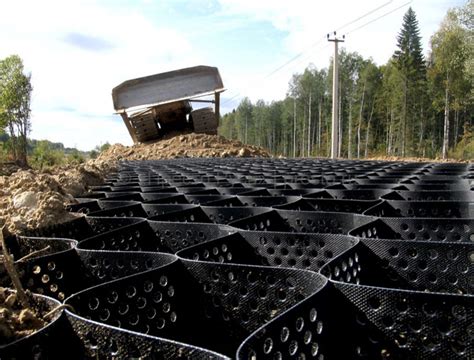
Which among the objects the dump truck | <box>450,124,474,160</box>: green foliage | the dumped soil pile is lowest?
<box>450,124,474,160</box>: green foliage

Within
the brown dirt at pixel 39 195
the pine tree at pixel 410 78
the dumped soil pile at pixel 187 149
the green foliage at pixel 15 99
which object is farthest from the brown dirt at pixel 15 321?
the pine tree at pixel 410 78

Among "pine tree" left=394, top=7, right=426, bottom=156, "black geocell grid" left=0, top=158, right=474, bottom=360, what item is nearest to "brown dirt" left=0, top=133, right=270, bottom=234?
"black geocell grid" left=0, top=158, right=474, bottom=360

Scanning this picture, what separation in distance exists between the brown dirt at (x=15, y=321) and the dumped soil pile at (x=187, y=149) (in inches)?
733

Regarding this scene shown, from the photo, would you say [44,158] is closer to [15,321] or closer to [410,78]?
[15,321]

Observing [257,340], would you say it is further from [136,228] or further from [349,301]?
[136,228]

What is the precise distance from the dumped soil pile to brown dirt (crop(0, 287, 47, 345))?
18.6 metres

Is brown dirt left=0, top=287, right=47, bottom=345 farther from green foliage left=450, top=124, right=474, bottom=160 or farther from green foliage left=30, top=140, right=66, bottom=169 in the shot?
green foliage left=450, top=124, right=474, bottom=160

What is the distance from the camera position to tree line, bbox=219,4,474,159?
1580 inches

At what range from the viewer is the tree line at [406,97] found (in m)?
40.1

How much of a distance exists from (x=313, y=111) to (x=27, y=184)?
208ft

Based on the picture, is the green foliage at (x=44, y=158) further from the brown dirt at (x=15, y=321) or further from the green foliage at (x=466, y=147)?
the green foliage at (x=466, y=147)

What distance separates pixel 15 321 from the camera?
146cm

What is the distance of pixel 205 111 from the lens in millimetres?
23703

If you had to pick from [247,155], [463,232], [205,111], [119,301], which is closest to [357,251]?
[463,232]
